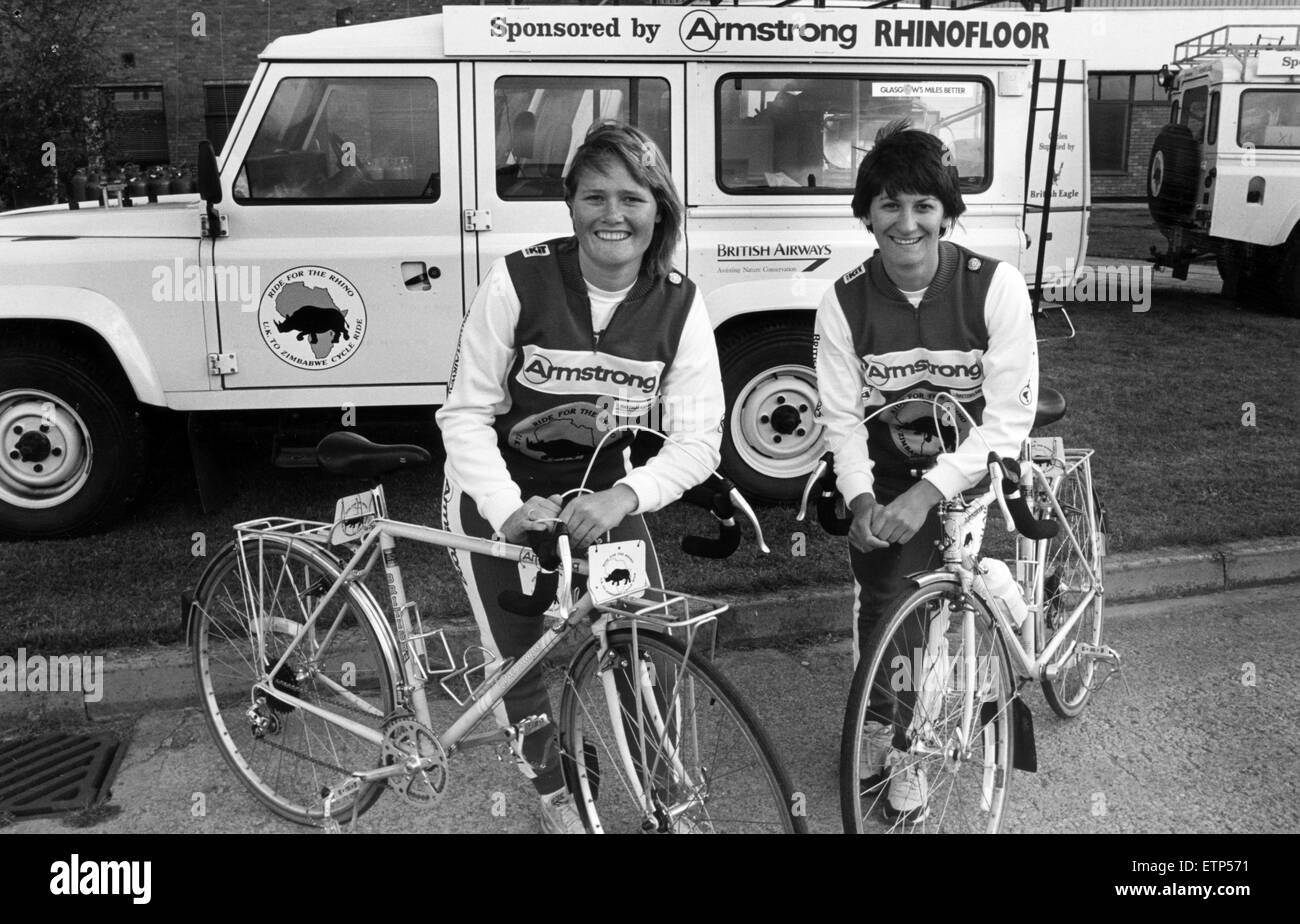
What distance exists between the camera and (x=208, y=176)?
557cm

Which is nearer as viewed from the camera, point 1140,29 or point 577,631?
point 577,631

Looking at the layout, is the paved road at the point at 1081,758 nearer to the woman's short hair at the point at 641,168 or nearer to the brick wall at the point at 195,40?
the woman's short hair at the point at 641,168

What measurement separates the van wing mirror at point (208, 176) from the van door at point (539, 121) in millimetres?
1191

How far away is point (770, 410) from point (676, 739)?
3.81 m

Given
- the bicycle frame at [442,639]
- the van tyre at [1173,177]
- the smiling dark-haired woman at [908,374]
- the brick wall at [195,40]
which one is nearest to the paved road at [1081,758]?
the bicycle frame at [442,639]

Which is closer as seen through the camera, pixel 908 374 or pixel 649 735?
pixel 649 735

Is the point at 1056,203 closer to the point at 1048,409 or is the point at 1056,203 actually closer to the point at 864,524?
the point at 1048,409

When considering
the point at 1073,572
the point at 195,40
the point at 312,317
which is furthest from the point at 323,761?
the point at 195,40

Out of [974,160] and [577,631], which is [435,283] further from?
[577,631]

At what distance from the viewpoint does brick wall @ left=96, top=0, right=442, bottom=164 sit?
21.1 meters

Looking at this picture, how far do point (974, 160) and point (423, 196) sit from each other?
287 centimetres
